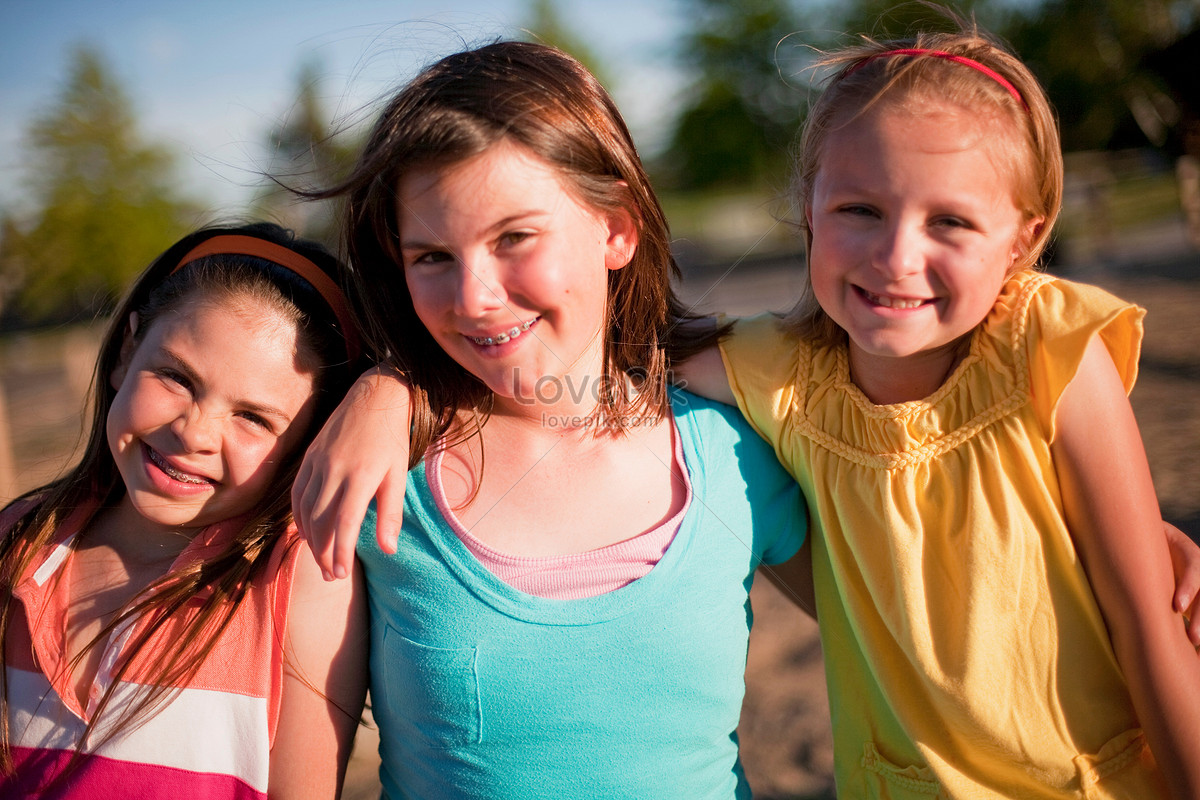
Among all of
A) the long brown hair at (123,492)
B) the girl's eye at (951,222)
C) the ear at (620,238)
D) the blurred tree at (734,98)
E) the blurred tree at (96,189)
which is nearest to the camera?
the girl's eye at (951,222)

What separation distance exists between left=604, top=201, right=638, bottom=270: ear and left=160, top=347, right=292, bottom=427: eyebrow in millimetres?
660

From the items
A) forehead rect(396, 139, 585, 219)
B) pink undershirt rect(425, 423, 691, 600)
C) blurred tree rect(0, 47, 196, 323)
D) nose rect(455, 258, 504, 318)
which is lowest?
pink undershirt rect(425, 423, 691, 600)

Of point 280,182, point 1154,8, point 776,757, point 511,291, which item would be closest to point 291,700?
point 511,291

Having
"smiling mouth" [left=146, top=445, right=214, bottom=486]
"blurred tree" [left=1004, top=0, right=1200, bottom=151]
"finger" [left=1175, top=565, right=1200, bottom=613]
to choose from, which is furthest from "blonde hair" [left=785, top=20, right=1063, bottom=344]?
"blurred tree" [left=1004, top=0, right=1200, bottom=151]

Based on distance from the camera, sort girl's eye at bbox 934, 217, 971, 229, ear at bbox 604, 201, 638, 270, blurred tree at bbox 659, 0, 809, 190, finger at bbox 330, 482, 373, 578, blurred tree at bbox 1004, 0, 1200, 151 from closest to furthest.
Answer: finger at bbox 330, 482, 373, 578
girl's eye at bbox 934, 217, 971, 229
ear at bbox 604, 201, 638, 270
blurred tree at bbox 1004, 0, 1200, 151
blurred tree at bbox 659, 0, 809, 190

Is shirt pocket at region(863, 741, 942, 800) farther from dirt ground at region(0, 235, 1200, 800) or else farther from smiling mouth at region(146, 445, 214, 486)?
smiling mouth at region(146, 445, 214, 486)

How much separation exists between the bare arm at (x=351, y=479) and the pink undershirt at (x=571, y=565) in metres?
0.12

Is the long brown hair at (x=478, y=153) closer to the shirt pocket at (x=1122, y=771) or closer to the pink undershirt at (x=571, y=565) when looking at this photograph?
the pink undershirt at (x=571, y=565)

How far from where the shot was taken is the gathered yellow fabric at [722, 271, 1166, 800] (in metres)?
1.31

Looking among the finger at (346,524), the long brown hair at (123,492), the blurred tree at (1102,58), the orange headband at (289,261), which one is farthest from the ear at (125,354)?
the blurred tree at (1102,58)

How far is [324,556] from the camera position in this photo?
119 cm

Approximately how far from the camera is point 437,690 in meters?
1.32

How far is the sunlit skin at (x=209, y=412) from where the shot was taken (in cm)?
144

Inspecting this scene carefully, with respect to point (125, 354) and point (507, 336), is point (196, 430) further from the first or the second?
point (507, 336)
